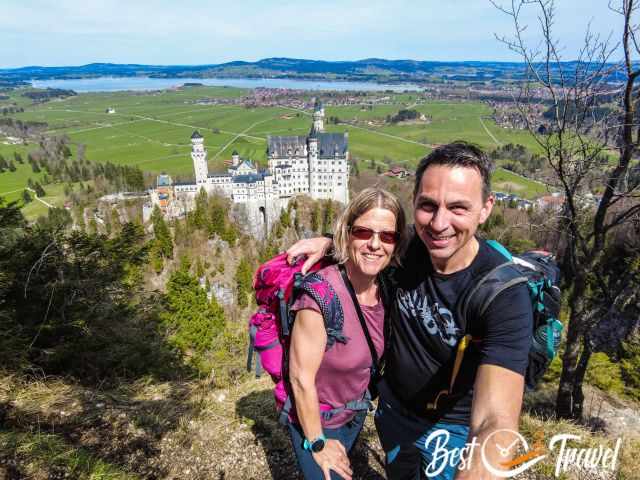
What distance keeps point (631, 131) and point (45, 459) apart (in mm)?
9383

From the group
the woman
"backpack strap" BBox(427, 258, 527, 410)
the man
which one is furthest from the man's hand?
"backpack strap" BBox(427, 258, 527, 410)

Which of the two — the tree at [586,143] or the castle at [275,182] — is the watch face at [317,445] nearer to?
the tree at [586,143]

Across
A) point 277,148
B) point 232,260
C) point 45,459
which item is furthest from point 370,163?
point 45,459

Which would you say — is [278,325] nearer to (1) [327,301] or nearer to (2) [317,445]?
(1) [327,301]

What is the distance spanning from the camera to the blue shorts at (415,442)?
2834mm

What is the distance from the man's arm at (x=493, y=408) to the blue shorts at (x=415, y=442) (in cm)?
66

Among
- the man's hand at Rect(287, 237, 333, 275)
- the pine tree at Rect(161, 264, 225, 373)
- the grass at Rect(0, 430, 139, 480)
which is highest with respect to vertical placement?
the man's hand at Rect(287, 237, 333, 275)

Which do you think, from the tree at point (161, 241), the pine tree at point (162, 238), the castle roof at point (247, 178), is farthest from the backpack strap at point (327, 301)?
the castle roof at point (247, 178)

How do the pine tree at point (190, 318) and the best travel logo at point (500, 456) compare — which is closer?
the best travel logo at point (500, 456)

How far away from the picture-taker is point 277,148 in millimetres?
56344

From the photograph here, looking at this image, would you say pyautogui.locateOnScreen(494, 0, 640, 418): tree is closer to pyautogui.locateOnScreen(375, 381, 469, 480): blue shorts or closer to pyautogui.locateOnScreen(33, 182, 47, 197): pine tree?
pyautogui.locateOnScreen(375, 381, 469, 480): blue shorts

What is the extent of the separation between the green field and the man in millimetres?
70376

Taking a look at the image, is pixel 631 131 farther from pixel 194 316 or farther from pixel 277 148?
pixel 277 148

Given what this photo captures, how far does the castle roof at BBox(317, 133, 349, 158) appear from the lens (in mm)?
52375
